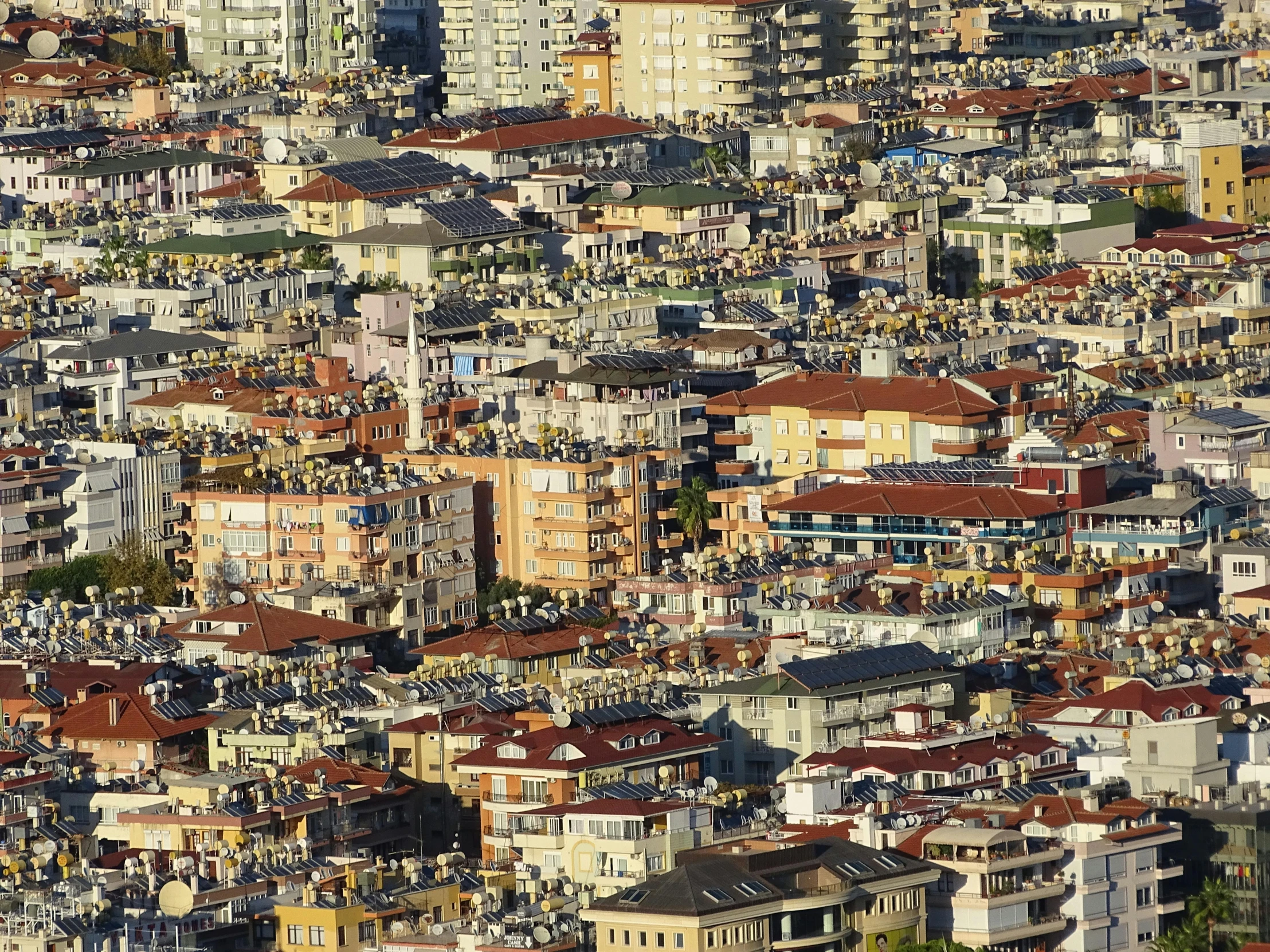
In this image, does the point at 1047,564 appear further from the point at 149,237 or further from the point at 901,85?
the point at 901,85

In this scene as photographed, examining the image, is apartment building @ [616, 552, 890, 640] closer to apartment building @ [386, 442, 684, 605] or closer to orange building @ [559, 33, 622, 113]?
apartment building @ [386, 442, 684, 605]

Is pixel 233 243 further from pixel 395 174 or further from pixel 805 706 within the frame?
pixel 805 706

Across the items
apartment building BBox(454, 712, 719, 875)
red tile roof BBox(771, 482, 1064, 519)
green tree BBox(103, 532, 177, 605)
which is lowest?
green tree BBox(103, 532, 177, 605)

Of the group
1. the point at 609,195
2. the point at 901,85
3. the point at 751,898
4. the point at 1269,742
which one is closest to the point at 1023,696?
the point at 1269,742

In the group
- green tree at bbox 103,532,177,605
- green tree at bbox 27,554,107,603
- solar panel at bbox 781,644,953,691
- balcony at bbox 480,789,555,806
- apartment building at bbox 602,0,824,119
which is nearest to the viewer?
balcony at bbox 480,789,555,806

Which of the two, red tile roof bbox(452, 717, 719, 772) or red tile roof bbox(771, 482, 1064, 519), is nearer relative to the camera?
red tile roof bbox(452, 717, 719, 772)

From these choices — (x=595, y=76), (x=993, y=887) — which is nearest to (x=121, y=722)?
(x=993, y=887)

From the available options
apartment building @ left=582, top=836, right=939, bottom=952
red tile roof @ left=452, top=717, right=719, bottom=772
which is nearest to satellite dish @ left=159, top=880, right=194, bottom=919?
apartment building @ left=582, top=836, right=939, bottom=952
